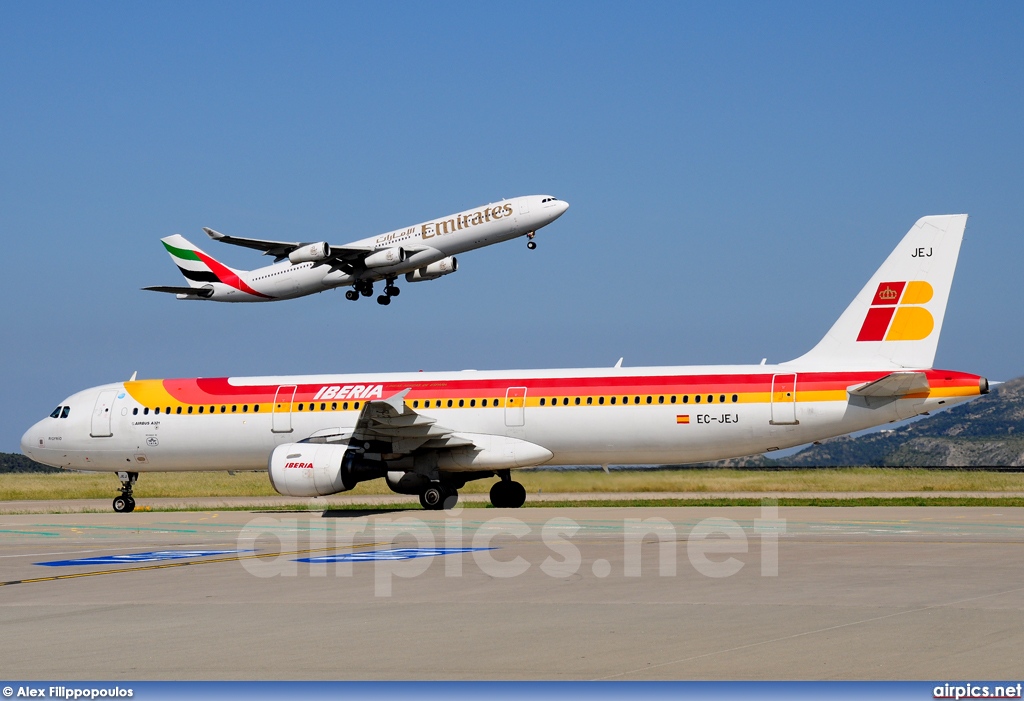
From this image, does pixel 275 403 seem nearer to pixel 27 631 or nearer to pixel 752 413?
pixel 752 413

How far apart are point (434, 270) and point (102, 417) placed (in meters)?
14.7

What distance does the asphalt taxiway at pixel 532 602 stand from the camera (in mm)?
9227

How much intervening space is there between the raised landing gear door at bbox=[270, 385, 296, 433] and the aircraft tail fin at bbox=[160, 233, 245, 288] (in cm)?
1771

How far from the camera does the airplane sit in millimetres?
43469

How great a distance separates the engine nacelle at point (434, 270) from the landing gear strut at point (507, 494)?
14793mm

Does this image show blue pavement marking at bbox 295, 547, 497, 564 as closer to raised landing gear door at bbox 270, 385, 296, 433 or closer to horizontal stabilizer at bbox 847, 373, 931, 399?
horizontal stabilizer at bbox 847, 373, 931, 399

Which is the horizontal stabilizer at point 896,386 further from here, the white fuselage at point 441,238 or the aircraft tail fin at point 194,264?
the aircraft tail fin at point 194,264

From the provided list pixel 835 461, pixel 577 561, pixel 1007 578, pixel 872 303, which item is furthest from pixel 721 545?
pixel 835 461

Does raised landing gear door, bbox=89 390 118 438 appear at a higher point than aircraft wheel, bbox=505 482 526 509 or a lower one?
higher

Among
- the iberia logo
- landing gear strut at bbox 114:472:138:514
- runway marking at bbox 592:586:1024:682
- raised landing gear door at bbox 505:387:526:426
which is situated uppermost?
the iberia logo

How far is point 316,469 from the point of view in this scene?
2888 centimetres

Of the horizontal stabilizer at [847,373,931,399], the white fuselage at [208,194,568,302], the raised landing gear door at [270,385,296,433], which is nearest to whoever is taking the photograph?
the horizontal stabilizer at [847,373,931,399]

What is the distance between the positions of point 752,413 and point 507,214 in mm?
16663

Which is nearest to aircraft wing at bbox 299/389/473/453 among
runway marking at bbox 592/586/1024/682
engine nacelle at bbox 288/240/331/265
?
engine nacelle at bbox 288/240/331/265
